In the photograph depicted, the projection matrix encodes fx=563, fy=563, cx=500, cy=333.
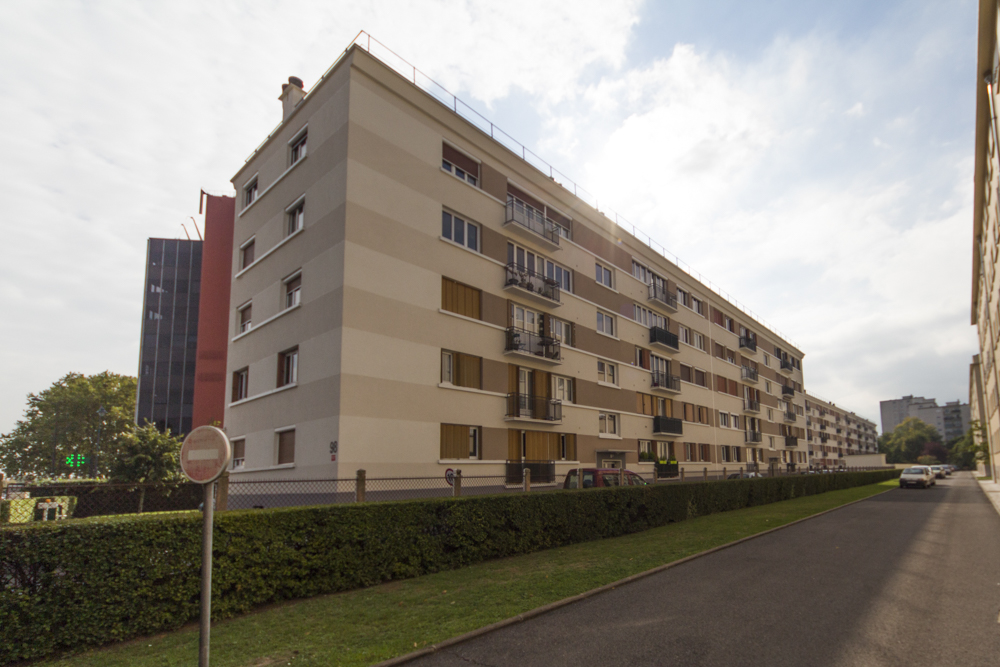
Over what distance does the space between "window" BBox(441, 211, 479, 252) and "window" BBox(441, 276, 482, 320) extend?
5.17ft

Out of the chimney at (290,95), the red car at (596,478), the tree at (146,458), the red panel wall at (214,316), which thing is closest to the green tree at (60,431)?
the tree at (146,458)

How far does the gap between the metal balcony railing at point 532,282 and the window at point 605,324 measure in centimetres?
459

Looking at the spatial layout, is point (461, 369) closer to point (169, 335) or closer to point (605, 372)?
point (605, 372)

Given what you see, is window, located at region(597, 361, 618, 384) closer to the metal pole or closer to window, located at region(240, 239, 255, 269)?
window, located at region(240, 239, 255, 269)

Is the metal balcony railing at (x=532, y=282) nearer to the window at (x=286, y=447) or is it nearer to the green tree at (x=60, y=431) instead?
the window at (x=286, y=447)

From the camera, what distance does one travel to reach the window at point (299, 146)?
1989cm

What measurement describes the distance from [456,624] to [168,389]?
6338 centimetres

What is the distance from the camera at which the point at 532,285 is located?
23078 millimetres

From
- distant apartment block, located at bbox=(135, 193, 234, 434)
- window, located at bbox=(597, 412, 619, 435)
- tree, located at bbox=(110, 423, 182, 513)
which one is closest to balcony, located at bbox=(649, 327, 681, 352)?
window, located at bbox=(597, 412, 619, 435)

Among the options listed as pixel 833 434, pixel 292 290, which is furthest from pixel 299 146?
pixel 833 434

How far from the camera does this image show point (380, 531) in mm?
9664

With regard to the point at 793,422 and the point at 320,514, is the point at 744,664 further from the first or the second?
the point at 793,422

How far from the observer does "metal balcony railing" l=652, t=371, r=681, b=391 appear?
105 ft

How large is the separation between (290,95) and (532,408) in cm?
1568
